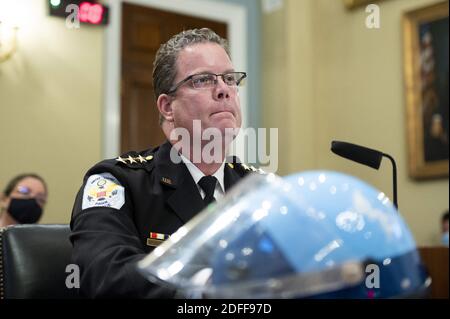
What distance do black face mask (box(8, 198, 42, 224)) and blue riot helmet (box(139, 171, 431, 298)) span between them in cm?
186

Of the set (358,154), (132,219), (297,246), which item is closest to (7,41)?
(132,219)

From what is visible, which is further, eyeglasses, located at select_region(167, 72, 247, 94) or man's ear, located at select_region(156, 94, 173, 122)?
man's ear, located at select_region(156, 94, 173, 122)

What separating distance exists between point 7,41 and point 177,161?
2.76 meters

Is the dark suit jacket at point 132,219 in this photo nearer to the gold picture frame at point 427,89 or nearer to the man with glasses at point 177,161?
the man with glasses at point 177,161

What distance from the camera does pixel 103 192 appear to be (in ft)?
4.66

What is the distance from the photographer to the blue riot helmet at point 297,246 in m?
0.70

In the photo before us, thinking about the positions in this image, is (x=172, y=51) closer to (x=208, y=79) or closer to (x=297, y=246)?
(x=208, y=79)

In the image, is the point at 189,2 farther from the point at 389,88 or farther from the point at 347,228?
the point at 347,228

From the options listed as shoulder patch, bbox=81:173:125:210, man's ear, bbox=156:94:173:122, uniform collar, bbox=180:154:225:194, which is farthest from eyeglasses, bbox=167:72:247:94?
shoulder patch, bbox=81:173:125:210

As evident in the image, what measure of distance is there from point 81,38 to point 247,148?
1.51 metres

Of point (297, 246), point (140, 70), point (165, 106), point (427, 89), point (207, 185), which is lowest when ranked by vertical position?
point (297, 246)

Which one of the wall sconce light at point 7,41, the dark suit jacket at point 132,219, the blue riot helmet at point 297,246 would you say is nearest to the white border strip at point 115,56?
the wall sconce light at point 7,41

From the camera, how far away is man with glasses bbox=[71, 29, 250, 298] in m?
1.44

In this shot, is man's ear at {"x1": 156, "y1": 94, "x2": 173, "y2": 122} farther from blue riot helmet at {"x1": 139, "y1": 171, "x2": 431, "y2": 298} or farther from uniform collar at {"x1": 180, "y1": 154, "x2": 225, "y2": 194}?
blue riot helmet at {"x1": 139, "y1": 171, "x2": 431, "y2": 298}
